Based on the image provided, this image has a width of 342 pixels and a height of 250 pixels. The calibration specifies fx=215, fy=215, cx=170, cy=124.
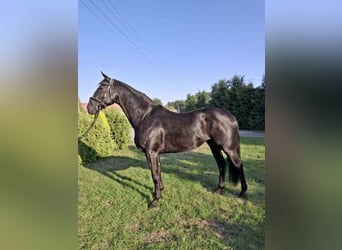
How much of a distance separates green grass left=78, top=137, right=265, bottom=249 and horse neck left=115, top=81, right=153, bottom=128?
3.28 ft

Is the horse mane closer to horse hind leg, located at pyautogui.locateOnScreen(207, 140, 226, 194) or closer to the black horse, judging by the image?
the black horse

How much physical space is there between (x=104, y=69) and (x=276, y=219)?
1978 millimetres

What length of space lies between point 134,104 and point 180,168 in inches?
70.0

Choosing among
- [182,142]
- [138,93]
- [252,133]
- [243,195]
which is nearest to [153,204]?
[182,142]

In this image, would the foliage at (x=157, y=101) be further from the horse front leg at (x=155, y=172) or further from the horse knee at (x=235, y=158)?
the horse knee at (x=235, y=158)

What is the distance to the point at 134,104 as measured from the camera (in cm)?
258

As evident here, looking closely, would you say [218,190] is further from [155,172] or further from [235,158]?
[155,172]

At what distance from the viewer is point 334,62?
614 millimetres

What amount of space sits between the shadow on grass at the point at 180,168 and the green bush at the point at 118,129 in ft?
1.29

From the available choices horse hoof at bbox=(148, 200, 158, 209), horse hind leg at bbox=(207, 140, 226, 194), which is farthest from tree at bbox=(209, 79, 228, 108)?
horse hoof at bbox=(148, 200, 158, 209)

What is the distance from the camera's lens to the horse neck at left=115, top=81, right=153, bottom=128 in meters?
2.54

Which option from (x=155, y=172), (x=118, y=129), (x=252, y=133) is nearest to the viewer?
(x=252, y=133)

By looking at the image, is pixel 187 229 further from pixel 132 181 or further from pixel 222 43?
pixel 222 43

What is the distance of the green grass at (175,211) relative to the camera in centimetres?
186
